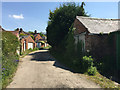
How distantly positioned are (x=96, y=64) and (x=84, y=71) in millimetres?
1717

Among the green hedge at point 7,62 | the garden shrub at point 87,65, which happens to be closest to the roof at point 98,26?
the garden shrub at point 87,65

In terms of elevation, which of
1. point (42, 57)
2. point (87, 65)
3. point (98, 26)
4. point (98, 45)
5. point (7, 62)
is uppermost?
point (98, 26)

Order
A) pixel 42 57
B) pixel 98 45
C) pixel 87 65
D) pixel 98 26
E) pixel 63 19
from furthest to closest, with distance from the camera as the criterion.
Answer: pixel 63 19 < pixel 42 57 < pixel 98 26 < pixel 98 45 < pixel 87 65

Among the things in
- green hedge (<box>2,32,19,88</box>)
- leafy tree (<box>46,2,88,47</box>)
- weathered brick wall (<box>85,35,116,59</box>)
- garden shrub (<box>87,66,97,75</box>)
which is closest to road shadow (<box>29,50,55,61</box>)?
leafy tree (<box>46,2,88,47</box>)

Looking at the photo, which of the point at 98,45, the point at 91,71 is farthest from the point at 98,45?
the point at 91,71

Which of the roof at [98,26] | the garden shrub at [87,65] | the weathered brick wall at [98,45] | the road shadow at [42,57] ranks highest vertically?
the roof at [98,26]

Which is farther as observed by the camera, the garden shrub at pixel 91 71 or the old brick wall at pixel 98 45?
the old brick wall at pixel 98 45

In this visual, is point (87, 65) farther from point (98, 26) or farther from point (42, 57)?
point (42, 57)

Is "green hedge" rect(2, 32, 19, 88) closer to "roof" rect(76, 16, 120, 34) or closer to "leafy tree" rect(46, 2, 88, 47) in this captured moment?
"leafy tree" rect(46, 2, 88, 47)

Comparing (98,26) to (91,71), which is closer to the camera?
(91,71)

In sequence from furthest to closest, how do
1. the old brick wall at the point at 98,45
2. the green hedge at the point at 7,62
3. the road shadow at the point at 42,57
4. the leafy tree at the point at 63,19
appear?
the leafy tree at the point at 63,19 → the road shadow at the point at 42,57 → the old brick wall at the point at 98,45 → the green hedge at the point at 7,62

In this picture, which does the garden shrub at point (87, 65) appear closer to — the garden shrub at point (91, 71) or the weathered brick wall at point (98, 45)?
the garden shrub at point (91, 71)

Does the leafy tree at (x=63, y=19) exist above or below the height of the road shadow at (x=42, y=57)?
above

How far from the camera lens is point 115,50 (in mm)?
7582
